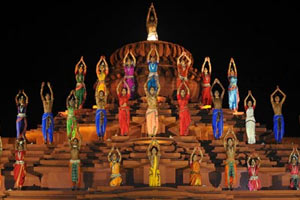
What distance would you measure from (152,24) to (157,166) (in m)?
13.4

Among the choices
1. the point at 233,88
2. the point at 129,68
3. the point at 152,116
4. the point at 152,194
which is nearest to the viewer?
the point at 152,194

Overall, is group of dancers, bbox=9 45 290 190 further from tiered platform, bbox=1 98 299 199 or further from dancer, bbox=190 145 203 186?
tiered platform, bbox=1 98 299 199

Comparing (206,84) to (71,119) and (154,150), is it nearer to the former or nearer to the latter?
(71,119)

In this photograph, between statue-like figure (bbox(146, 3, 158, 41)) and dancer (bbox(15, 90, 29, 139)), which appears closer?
dancer (bbox(15, 90, 29, 139))

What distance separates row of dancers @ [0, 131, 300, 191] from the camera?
2080 cm

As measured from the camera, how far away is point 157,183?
2059 cm

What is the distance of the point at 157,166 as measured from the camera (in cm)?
2075

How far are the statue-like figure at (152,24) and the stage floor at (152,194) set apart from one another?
530 inches

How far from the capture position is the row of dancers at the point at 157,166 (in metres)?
20.8

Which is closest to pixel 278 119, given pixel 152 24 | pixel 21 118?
pixel 152 24

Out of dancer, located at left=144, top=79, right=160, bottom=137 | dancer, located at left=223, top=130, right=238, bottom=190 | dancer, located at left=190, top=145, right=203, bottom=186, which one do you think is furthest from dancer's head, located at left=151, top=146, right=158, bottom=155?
dancer, located at left=144, top=79, right=160, bottom=137

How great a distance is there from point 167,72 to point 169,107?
11.1ft

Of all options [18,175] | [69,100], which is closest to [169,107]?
[69,100]

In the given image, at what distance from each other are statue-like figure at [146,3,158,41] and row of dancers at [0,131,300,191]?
38.0 feet
